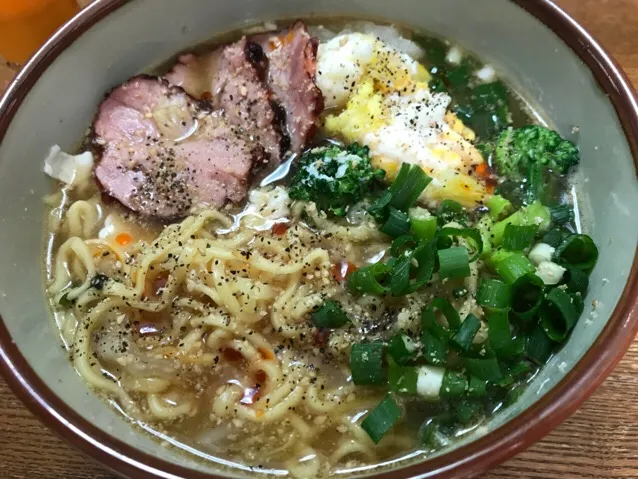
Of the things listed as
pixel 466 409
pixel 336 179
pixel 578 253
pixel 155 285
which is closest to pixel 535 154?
pixel 578 253

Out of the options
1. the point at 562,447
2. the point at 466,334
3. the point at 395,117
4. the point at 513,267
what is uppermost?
the point at 395,117

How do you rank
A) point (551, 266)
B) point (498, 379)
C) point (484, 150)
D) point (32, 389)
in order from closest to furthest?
point (32, 389) < point (498, 379) < point (551, 266) < point (484, 150)

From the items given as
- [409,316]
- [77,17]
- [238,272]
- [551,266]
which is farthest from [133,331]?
[551,266]

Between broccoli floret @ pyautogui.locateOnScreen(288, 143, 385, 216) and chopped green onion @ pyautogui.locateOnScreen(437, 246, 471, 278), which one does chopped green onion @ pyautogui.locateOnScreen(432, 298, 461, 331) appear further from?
broccoli floret @ pyautogui.locateOnScreen(288, 143, 385, 216)

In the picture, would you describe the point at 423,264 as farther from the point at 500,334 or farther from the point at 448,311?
the point at 500,334

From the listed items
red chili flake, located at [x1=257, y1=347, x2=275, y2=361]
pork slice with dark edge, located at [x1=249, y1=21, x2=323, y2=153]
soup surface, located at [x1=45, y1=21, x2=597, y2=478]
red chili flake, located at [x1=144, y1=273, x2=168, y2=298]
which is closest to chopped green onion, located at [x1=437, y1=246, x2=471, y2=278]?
soup surface, located at [x1=45, y1=21, x2=597, y2=478]

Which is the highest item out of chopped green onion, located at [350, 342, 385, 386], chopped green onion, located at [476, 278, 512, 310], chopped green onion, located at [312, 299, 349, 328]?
chopped green onion, located at [476, 278, 512, 310]

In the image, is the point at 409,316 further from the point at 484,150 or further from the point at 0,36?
the point at 0,36
